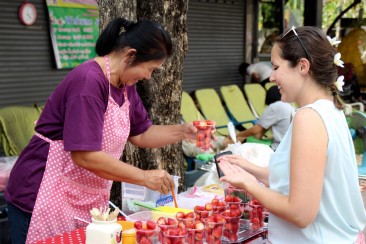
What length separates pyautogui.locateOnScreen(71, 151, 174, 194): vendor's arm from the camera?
229 centimetres

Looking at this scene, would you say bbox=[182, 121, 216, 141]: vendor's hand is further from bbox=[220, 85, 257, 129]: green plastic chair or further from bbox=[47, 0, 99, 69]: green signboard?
bbox=[220, 85, 257, 129]: green plastic chair

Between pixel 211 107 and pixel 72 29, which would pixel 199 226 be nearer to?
pixel 72 29

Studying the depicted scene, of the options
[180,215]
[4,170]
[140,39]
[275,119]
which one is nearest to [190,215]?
[180,215]

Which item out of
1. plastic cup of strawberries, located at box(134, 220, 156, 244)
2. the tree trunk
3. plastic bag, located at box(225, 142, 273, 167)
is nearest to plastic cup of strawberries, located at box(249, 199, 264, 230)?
plastic cup of strawberries, located at box(134, 220, 156, 244)

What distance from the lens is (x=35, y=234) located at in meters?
2.53

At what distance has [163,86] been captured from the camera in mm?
3682

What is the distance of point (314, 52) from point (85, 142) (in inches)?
41.3

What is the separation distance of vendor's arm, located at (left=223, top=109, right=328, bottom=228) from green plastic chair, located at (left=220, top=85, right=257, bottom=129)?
666cm

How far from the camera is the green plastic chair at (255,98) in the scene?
927cm

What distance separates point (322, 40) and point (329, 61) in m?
0.09

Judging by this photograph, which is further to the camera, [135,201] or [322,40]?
[135,201]

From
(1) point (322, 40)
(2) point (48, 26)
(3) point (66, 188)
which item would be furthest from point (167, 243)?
(2) point (48, 26)

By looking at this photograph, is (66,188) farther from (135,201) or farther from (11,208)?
(135,201)

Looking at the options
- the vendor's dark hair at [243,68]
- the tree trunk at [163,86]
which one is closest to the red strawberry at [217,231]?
the tree trunk at [163,86]
